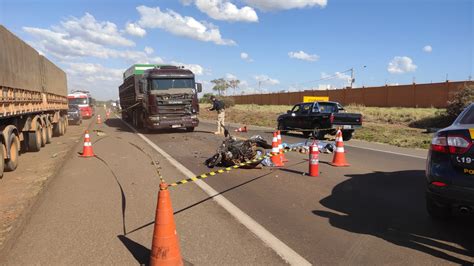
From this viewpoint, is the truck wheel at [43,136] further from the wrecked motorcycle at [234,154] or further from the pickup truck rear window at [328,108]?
the pickup truck rear window at [328,108]

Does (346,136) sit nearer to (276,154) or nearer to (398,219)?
(276,154)

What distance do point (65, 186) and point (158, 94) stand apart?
37.2 feet

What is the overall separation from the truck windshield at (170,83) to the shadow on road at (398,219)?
41.6 feet

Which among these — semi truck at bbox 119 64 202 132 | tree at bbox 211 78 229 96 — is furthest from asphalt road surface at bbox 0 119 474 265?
tree at bbox 211 78 229 96

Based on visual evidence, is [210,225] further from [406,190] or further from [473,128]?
[406,190]

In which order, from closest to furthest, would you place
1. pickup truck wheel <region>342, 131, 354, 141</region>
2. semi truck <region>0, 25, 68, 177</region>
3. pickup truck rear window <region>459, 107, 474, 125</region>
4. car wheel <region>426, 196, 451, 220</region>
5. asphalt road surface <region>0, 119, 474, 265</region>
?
asphalt road surface <region>0, 119, 474, 265</region> → pickup truck rear window <region>459, 107, 474, 125</region> → car wheel <region>426, 196, 451, 220</region> → semi truck <region>0, 25, 68, 177</region> → pickup truck wheel <region>342, 131, 354, 141</region>

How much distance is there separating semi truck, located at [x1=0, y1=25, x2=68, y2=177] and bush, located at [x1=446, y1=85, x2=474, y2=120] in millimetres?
21246

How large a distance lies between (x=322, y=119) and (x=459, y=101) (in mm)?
11558

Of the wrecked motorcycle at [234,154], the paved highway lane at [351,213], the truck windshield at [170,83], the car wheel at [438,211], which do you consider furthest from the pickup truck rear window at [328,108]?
the car wheel at [438,211]

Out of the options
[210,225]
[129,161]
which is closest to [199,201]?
[210,225]

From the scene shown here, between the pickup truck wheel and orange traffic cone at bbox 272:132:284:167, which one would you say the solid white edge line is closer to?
orange traffic cone at bbox 272:132:284:167

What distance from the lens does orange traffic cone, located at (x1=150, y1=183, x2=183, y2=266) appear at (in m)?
3.71

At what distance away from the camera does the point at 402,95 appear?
145 feet

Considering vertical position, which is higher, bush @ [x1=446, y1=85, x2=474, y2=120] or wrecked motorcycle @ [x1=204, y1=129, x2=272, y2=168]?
bush @ [x1=446, y1=85, x2=474, y2=120]
